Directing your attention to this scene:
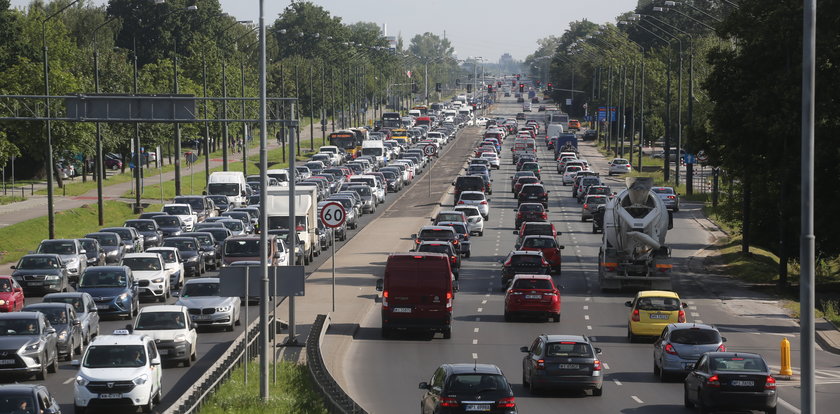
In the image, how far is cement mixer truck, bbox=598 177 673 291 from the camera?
47812 mm

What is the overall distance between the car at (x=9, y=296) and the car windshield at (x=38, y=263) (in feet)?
18.2

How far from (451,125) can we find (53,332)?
457 ft

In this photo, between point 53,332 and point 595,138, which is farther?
point 595,138

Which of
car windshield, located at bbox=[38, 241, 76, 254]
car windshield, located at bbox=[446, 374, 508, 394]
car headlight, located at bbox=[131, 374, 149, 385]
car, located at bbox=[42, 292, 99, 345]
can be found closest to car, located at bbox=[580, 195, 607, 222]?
car windshield, located at bbox=[38, 241, 76, 254]

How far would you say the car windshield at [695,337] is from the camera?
3055cm

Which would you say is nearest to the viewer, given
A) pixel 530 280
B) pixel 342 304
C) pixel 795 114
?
pixel 530 280

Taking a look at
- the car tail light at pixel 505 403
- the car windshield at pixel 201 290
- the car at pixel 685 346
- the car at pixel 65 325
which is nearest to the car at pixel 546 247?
the car windshield at pixel 201 290

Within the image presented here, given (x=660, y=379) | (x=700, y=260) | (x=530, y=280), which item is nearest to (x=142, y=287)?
(x=530, y=280)

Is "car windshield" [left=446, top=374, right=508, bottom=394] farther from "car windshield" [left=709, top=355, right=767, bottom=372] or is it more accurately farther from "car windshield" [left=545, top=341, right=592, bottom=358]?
"car windshield" [left=545, top=341, right=592, bottom=358]

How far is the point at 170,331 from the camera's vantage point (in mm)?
32594

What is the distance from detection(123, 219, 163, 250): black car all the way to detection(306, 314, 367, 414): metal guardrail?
906 inches

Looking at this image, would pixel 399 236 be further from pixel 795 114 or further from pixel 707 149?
pixel 795 114

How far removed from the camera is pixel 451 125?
170125mm

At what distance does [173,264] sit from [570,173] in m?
57.8
